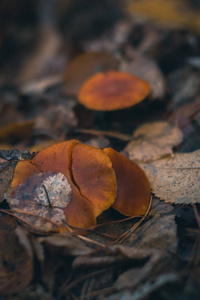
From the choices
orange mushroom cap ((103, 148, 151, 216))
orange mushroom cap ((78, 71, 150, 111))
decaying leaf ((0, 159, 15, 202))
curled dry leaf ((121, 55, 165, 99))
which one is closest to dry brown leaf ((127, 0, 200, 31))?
curled dry leaf ((121, 55, 165, 99))

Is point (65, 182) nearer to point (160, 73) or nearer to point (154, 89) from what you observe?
point (154, 89)

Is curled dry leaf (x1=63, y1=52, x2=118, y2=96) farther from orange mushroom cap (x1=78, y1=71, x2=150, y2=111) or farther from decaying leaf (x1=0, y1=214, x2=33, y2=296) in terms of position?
decaying leaf (x1=0, y1=214, x2=33, y2=296)

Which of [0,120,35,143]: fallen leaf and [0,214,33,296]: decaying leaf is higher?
[0,214,33,296]: decaying leaf

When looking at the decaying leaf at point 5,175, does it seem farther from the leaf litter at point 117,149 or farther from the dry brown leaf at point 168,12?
the dry brown leaf at point 168,12

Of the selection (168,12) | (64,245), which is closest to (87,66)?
(168,12)

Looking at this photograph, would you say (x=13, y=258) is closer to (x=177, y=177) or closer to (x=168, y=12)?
(x=177, y=177)

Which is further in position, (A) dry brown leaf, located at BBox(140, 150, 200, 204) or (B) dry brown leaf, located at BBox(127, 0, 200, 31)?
(B) dry brown leaf, located at BBox(127, 0, 200, 31)
